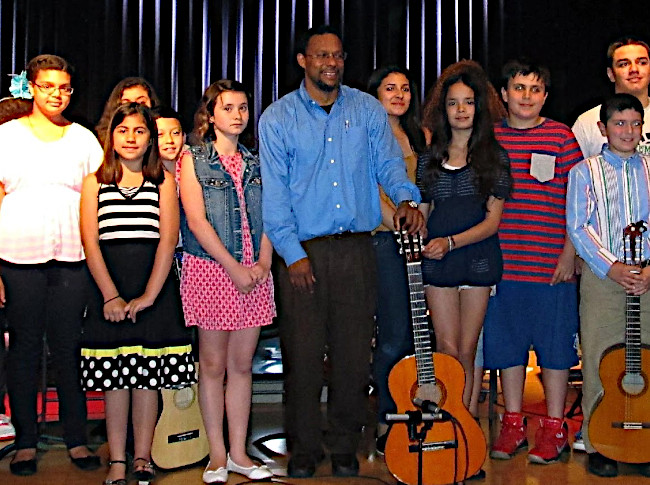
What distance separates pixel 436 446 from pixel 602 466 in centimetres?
70

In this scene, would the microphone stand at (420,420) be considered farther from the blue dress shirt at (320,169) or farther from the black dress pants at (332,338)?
the blue dress shirt at (320,169)

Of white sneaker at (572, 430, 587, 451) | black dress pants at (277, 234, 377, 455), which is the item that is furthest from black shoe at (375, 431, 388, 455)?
white sneaker at (572, 430, 587, 451)

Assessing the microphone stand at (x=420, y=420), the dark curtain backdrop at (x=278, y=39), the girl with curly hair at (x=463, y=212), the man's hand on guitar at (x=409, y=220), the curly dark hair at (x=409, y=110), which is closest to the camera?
the microphone stand at (x=420, y=420)

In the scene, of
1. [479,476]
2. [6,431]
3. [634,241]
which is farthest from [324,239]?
[6,431]

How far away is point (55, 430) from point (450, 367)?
6.22 feet

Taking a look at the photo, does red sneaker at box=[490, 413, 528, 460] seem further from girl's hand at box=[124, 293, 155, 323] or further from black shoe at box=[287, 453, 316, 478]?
girl's hand at box=[124, 293, 155, 323]

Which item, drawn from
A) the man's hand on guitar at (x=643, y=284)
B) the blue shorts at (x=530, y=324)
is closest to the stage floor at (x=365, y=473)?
the blue shorts at (x=530, y=324)

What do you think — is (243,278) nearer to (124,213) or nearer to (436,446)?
(124,213)

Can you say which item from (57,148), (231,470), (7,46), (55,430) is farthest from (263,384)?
(7,46)

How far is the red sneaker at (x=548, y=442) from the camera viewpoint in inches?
143

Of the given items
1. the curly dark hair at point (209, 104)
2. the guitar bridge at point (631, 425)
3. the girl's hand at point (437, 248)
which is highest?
the curly dark hair at point (209, 104)

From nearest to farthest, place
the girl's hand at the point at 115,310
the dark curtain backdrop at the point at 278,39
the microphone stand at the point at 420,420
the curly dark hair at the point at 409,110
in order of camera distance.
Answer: the microphone stand at the point at 420,420 < the girl's hand at the point at 115,310 < the curly dark hair at the point at 409,110 < the dark curtain backdrop at the point at 278,39

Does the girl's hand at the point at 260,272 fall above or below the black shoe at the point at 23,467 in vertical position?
above

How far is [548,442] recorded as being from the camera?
366cm
